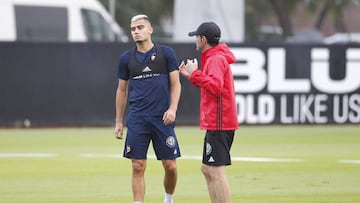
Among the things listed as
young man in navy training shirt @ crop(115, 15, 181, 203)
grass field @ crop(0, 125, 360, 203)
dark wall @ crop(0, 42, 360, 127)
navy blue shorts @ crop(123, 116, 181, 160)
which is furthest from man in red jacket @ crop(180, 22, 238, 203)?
dark wall @ crop(0, 42, 360, 127)

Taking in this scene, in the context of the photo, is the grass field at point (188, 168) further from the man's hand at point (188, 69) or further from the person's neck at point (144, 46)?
the man's hand at point (188, 69)

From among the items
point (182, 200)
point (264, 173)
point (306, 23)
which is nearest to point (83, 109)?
point (264, 173)

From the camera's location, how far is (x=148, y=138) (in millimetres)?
11789

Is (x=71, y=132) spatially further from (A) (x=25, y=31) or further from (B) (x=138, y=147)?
(B) (x=138, y=147)

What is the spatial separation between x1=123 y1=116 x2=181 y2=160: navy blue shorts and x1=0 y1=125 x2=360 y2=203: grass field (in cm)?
108

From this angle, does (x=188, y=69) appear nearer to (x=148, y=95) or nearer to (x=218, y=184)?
(x=218, y=184)

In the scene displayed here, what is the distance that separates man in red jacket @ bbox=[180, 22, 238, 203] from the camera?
408 inches

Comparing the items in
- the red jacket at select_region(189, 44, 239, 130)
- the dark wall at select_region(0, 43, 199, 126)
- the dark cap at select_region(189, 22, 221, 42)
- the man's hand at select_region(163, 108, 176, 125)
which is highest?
the dark cap at select_region(189, 22, 221, 42)

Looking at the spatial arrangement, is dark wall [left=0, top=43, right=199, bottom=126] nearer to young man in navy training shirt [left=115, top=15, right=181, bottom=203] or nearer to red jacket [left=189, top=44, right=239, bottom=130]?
young man in navy training shirt [left=115, top=15, right=181, bottom=203]

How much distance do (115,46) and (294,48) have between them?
4260 mm

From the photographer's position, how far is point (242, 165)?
1650 centimetres

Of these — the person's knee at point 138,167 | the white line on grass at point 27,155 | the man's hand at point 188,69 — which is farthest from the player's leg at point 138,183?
the white line on grass at point 27,155

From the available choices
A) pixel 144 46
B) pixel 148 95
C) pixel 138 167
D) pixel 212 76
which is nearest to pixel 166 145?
pixel 138 167

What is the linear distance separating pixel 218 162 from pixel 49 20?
1884 centimetres
